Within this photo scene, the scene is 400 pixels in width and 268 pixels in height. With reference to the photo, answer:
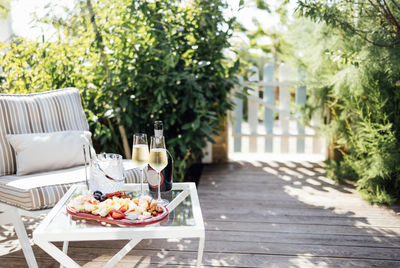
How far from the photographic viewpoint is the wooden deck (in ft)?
6.29

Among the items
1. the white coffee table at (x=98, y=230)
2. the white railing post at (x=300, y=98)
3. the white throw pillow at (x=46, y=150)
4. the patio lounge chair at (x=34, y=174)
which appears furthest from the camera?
the white railing post at (x=300, y=98)

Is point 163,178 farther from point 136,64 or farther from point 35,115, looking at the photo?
point 136,64

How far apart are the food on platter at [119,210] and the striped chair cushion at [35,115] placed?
103 centimetres

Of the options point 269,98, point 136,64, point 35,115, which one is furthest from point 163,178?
point 269,98

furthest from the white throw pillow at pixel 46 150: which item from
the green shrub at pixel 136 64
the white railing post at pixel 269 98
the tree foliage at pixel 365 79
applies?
the white railing post at pixel 269 98

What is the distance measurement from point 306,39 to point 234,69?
2.88 ft

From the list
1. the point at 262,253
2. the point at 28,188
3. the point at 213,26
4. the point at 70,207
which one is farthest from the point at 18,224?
the point at 213,26

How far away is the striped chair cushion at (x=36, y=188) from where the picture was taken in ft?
6.07

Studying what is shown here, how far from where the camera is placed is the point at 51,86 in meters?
2.86

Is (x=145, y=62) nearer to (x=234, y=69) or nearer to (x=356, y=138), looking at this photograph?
(x=234, y=69)

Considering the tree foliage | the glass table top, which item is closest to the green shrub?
the tree foliage

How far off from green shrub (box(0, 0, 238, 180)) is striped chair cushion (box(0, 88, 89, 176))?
0.35m

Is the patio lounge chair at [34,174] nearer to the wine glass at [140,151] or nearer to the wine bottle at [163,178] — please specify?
the wine bottle at [163,178]

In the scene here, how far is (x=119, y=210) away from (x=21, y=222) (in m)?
0.73
